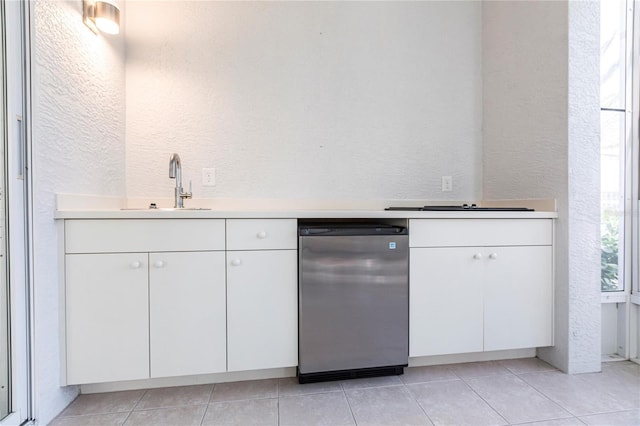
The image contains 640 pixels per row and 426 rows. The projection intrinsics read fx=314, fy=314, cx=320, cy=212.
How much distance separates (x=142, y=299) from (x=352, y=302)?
957 mm

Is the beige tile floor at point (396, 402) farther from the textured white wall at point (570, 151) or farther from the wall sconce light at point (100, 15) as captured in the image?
the wall sconce light at point (100, 15)

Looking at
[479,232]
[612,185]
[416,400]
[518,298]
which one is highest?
[612,185]

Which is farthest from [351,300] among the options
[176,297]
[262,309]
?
[176,297]

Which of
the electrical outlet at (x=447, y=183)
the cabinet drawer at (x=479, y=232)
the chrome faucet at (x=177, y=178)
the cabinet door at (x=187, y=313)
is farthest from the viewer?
the electrical outlet at (x=447, y=183)

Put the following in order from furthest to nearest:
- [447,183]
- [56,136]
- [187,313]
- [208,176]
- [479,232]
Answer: [447,183] < [208,176] < [479,232] < [187,313] < [56,136]

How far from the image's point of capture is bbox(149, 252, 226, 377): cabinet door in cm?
141

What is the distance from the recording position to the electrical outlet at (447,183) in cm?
222

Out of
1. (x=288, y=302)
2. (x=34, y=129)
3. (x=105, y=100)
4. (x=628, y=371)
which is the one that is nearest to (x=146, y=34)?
(x=105, y=100)

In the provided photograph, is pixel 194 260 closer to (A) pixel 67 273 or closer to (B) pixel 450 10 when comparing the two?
(A) pixel 67 273

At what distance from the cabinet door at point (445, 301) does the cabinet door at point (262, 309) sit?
614 millimetres

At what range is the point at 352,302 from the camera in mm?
1519

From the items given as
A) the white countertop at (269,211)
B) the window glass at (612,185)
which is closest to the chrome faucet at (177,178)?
the white countertop at (269,211)

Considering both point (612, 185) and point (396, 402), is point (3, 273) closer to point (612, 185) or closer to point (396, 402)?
point (396, 402)

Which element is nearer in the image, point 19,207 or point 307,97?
point 19,207
